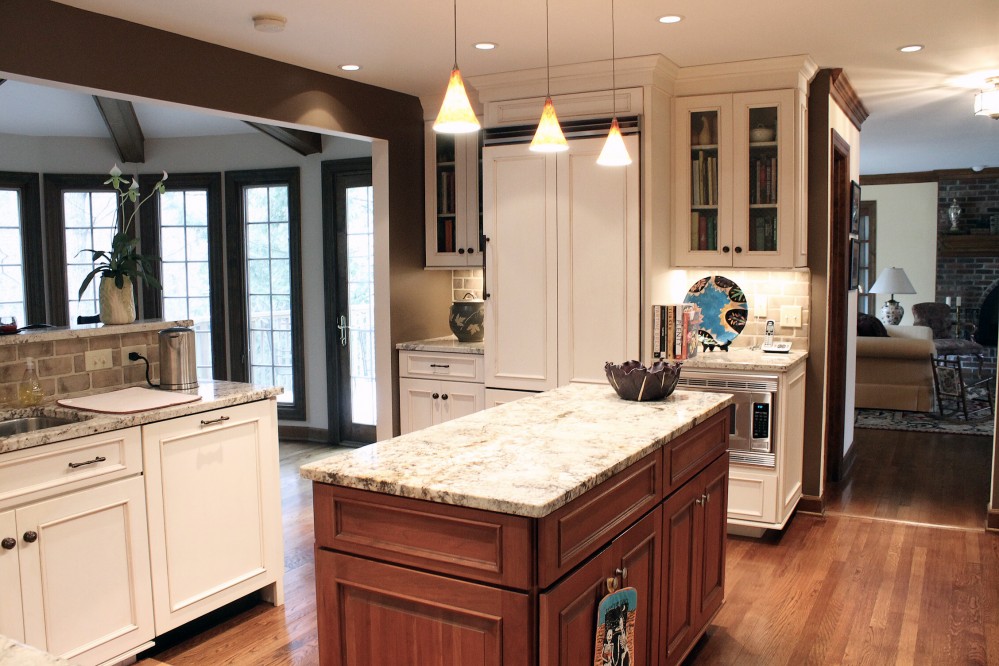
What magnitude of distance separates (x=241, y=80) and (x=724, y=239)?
103 inches

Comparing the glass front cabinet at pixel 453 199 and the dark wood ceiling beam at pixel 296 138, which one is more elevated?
the dark wood ceiling beam at pixel 296 138

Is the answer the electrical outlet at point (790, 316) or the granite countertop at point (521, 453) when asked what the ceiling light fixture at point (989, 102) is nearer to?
the electrical outlet at point (790, 316)

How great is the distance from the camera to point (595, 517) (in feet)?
6.88

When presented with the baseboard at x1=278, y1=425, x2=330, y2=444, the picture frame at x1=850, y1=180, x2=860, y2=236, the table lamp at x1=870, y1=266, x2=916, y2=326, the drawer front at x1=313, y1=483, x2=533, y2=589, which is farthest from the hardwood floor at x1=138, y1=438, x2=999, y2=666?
the table lamp at x1=870, y1=266, x2=916, y2=326

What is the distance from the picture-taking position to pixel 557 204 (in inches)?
179

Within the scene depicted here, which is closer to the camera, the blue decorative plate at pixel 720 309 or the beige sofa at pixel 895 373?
the blue decorative plate at pixel 720 309

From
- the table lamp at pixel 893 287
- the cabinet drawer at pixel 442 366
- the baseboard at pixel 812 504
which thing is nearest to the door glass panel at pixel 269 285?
the cabinet drawer at pixel 442 366

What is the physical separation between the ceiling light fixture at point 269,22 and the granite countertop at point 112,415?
154 cm

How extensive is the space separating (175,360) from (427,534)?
194 centimetres

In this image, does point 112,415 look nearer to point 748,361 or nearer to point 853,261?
point 748,361

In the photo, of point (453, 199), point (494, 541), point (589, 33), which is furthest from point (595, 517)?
point (453, 199)

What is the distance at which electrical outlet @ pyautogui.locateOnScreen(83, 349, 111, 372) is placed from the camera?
3387 millimetres

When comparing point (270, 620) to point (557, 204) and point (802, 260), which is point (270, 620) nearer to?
point (557, 204)

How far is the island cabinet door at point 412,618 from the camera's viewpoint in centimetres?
187
